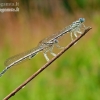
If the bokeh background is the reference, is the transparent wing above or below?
above

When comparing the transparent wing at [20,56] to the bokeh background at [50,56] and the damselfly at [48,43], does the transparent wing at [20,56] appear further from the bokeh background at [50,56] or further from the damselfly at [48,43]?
the bokeh background at [50,56]

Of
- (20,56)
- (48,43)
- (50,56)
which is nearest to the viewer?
(48,43)

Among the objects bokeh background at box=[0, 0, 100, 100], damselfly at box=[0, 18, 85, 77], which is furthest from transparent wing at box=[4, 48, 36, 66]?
bokeh background at box=[0, 0, 100, 100]

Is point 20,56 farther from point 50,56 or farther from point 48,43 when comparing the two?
point 50,56

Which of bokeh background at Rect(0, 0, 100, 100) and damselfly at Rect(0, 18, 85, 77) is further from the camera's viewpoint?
bokeh background at Rect(0, 0, 100, 100)

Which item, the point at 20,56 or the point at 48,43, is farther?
the point at 20,56

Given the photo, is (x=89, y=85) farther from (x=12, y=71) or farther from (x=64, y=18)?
(x=64, y=18)

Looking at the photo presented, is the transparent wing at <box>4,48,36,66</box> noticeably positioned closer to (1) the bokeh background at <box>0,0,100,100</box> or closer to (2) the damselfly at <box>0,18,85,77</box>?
(2) the damselfly at <box>0,18,85,77</box>

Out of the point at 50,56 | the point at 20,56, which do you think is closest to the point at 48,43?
the point at 20,56

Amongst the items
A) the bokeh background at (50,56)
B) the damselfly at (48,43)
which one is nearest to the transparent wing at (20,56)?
the damselfly at (48,43)
